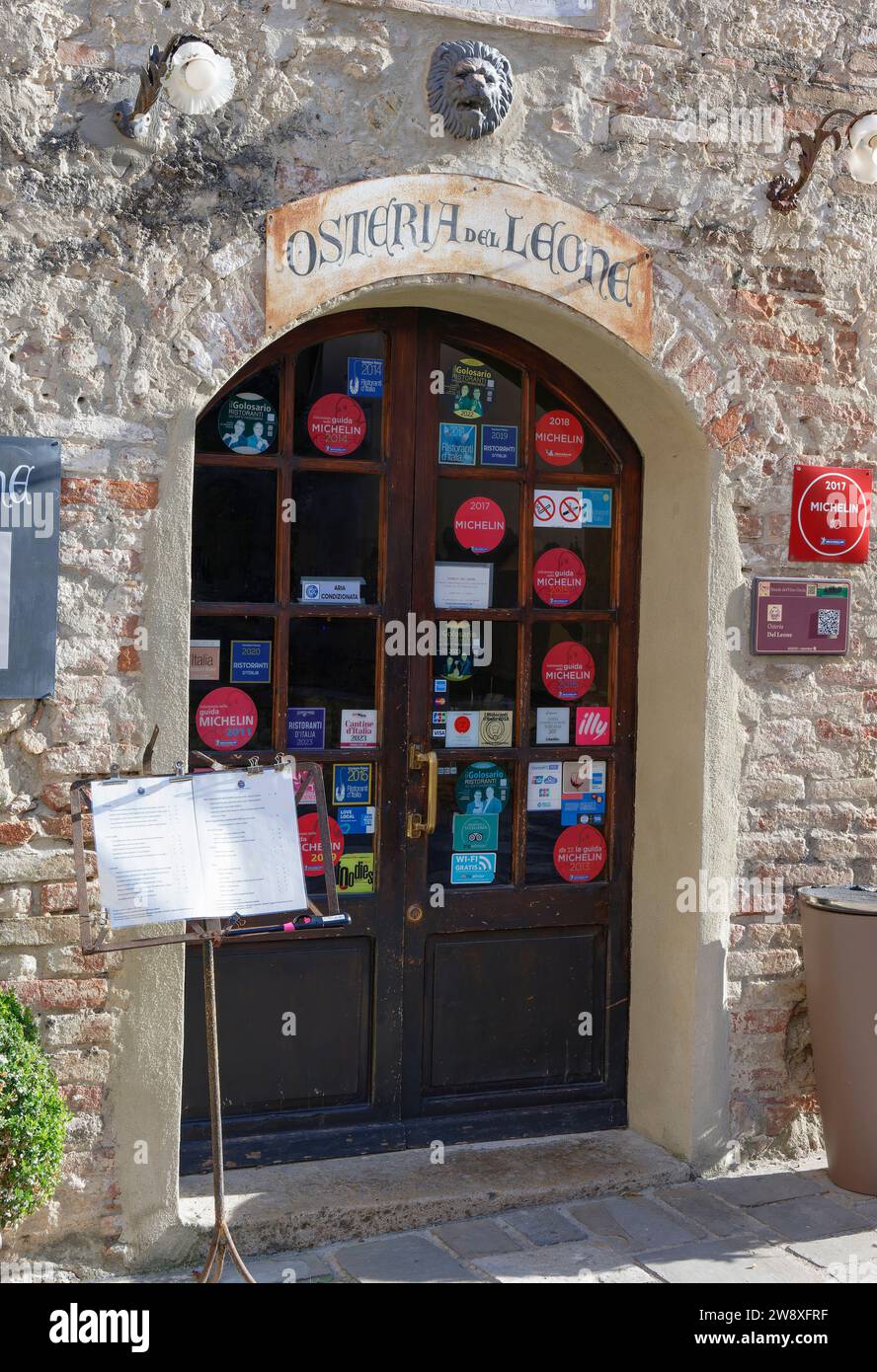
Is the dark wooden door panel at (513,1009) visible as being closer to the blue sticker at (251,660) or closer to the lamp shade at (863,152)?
the blue sticker at (251,660)

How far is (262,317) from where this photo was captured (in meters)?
3.86

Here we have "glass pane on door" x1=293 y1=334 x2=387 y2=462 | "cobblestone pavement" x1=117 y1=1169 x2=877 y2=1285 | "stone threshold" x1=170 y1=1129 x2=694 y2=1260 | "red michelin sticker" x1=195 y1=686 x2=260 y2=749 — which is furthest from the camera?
"glass pane on door" x1=293 y1=334 x2=387 y2=462

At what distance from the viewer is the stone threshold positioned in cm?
395

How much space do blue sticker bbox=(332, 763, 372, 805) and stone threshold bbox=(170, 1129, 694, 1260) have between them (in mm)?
1140

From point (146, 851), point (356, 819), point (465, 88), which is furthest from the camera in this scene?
point (356, 819)

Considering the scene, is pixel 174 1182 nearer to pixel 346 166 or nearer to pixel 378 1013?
pixel 378 1013

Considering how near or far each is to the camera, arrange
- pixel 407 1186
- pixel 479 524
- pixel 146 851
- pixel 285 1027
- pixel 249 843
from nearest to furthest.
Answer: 1. pixel 146 851
2. pixel 249 843
3. pixel 407 1186
4. pixel 285 1027
5. pixel 479 524

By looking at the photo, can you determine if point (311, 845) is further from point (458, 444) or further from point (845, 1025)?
point (845, 1025)

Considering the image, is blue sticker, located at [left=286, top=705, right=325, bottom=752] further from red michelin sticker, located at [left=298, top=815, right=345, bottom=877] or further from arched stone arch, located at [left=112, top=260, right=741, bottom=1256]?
arched stone arch, located at [left=112, top=260, right=741, bottom=1256]

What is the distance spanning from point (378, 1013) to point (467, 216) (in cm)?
251

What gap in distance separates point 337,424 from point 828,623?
5.87 ft

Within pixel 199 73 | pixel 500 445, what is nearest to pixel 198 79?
pixel 199 73

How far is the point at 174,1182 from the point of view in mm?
3842

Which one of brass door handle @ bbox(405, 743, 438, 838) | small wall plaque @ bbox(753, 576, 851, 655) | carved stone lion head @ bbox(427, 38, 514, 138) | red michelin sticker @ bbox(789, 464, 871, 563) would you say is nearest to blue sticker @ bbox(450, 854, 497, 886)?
brass door handle @ bbox(405, 743, 438, 838)
